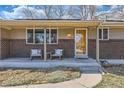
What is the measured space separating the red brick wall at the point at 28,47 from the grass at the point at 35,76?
5.80m

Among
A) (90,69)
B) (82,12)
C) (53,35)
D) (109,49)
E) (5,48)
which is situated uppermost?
(82,12)

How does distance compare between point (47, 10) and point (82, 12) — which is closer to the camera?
point (82, 12)

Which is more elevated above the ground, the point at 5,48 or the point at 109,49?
the point at 5,48

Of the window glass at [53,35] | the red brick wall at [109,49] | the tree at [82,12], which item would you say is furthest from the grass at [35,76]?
the tree at [82,12]

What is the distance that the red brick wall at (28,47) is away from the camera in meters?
→ 19.2

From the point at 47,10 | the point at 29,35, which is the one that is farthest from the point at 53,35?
the point at 47,10

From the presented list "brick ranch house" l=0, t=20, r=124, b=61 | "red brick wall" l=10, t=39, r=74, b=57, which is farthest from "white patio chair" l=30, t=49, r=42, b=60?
"red brick wall" l=10, t=39, r=74, b=57

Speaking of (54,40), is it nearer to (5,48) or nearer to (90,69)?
(5,48)

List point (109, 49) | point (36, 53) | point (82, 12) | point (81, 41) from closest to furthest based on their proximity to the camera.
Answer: point (36, 53) → point (81, 41) → point (109, 49) → point (82, 12)

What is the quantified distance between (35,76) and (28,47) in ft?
25.3

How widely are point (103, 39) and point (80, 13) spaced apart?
17567 millimetres

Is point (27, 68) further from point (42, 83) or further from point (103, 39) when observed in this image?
point (103, 39)

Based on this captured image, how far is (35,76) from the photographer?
38.6 ft

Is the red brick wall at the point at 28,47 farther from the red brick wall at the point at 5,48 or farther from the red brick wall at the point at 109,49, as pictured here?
the red brick wall at the point at 109,49
